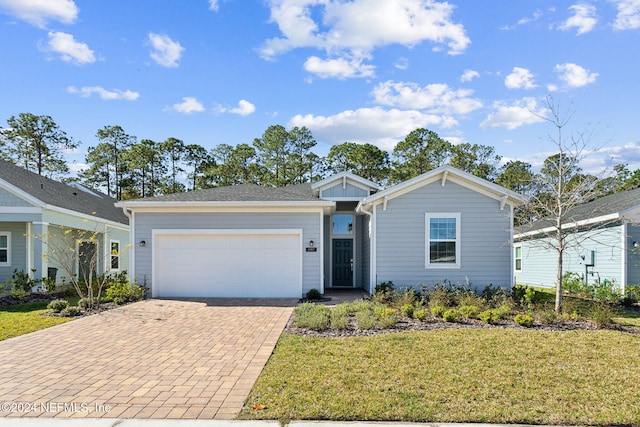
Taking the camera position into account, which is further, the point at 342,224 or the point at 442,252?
the point at 342,224

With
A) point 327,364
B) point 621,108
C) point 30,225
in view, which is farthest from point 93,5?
point 621,108

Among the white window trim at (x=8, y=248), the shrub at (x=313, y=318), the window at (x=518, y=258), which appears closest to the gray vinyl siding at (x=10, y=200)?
the white window trim at (x=8, y=248)

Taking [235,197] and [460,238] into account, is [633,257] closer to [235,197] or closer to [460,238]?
[460,238]

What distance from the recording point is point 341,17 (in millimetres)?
11672

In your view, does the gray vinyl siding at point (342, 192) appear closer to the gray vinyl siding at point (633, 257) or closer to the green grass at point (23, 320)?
the gray vinyl siding at point (633, 257)

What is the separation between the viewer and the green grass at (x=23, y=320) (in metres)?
8.26

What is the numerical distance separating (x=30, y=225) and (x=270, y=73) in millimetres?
10695

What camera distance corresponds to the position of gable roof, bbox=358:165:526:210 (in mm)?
12133

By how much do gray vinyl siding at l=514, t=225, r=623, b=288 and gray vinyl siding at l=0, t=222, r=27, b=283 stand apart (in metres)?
17.9

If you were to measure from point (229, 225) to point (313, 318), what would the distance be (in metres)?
5.72

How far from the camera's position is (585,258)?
48.8ft

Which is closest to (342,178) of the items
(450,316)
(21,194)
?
(450,316)

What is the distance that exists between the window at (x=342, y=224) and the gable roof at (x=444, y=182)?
11.3 ft

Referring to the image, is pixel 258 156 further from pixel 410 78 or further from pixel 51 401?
pixel 51 401
